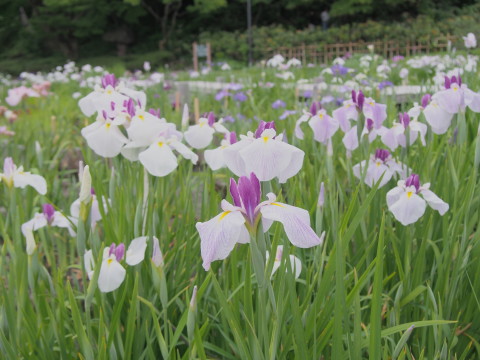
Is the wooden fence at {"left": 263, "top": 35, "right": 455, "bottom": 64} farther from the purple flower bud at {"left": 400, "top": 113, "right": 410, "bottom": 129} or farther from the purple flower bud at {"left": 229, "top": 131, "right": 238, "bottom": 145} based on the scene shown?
the purple flower bud at {"left": 229, "top": 131, "right": 238, "bottom": 145}

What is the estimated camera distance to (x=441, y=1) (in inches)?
790

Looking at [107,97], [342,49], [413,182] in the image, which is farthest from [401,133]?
[342,49]

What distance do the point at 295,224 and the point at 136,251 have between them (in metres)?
0.62

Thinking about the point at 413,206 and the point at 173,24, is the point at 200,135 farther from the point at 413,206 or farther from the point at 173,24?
the point at 173,24

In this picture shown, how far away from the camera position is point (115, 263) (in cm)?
115

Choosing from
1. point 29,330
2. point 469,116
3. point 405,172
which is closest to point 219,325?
point 29,330

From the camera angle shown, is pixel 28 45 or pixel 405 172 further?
pixel 28 45

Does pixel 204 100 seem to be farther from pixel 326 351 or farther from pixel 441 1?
pixel 441 1

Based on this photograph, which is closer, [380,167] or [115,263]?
[115,263]

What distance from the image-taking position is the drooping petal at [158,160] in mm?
1258

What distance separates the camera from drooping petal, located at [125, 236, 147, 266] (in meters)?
1.21

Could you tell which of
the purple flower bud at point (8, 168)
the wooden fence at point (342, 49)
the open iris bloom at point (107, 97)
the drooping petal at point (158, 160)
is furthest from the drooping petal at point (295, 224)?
the wooden fence at point (342, 49)

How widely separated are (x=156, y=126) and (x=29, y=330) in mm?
523

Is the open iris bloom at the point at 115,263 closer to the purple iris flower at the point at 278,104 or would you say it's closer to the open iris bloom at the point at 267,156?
the open iris bloom at the point at 267,156
